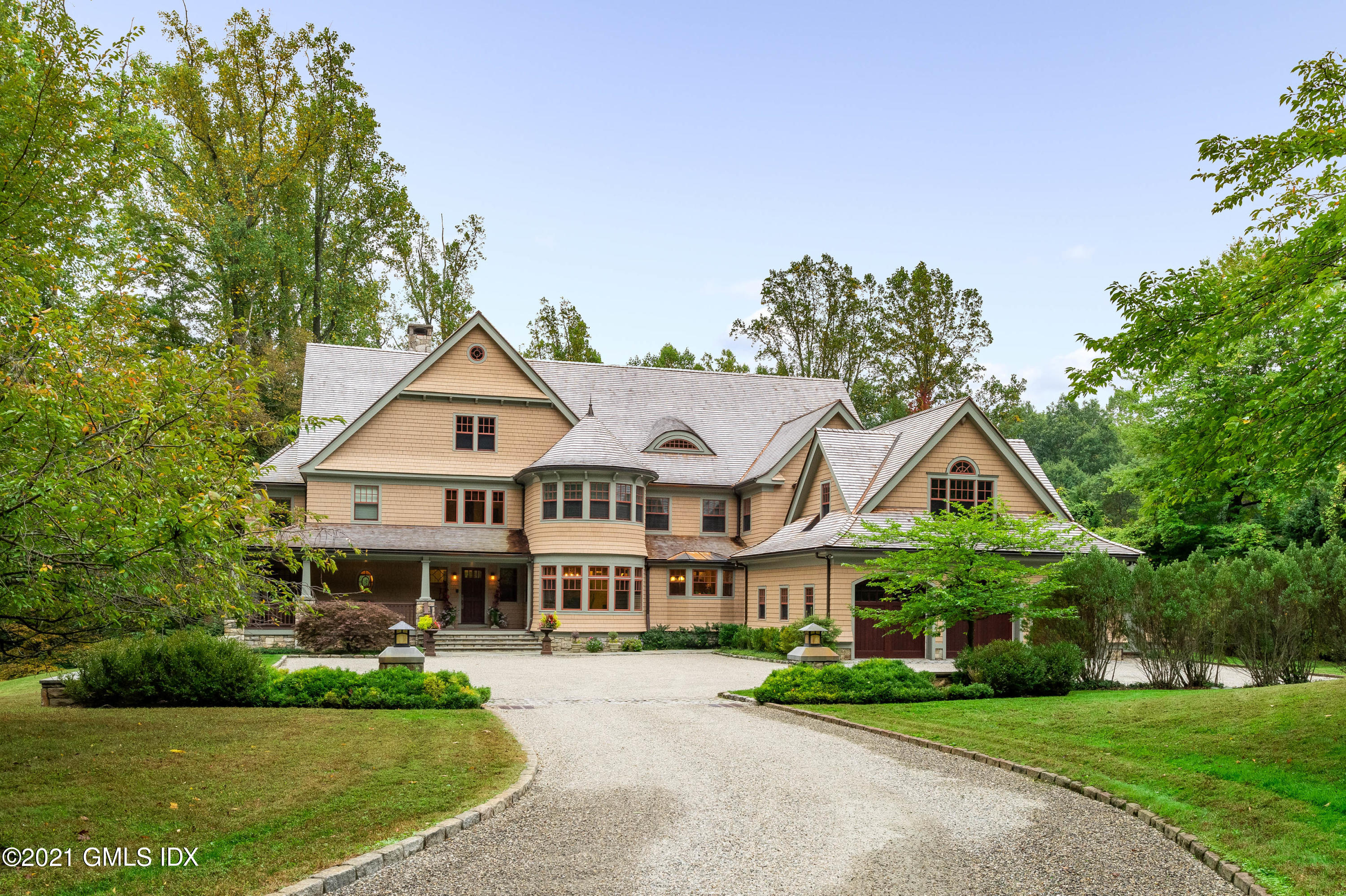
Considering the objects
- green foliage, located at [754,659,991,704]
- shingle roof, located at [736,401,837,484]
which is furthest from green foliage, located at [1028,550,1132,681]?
shingle roof, located at [736,401,837,484]

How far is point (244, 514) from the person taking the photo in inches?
379

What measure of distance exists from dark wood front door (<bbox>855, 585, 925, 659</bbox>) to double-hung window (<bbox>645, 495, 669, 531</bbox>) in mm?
9516

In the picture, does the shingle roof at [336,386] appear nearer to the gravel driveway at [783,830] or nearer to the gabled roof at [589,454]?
the gabled roof at [589,454]

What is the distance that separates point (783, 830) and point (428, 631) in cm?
2212

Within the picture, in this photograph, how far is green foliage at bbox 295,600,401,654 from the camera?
2808cm

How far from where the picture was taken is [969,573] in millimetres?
20266

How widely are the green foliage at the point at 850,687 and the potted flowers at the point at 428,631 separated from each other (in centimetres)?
1371

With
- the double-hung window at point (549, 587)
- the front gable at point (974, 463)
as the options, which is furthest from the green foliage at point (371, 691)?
the front gable at point (974, 463)

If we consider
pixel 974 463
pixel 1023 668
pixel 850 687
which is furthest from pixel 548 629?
pixel 1023 668

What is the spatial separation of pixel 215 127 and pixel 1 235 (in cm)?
3458

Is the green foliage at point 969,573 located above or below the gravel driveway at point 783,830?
above

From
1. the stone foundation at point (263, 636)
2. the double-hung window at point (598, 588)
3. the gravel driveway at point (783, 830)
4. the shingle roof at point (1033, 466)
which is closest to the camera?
the gravel driveway at point (783, 830)

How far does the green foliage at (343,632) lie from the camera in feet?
92.1

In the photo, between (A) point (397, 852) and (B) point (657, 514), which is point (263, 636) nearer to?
(B) point (657, 514)
